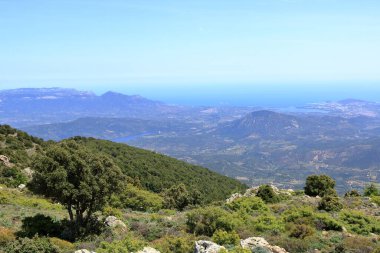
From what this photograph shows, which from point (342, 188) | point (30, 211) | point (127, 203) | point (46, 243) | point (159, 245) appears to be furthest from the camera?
point (342, 188)

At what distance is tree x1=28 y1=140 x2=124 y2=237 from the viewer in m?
17.3

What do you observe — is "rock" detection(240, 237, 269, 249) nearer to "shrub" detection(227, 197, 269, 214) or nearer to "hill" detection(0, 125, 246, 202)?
"shrub" detection(227, 197, 269, 214)

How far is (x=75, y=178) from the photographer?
18016 mm

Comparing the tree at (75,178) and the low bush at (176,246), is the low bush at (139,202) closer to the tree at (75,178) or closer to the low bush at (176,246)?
the tree at (75,178)

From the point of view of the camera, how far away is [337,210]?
85.9 feet

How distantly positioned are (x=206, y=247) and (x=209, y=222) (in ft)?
15.3

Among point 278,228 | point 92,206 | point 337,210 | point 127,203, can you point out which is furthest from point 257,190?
point 92,206

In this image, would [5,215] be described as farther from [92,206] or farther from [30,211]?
[92,206]

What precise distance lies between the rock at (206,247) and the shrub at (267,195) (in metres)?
19.5

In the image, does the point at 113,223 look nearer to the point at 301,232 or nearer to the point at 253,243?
the point at 253,243

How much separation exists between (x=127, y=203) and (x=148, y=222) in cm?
1336

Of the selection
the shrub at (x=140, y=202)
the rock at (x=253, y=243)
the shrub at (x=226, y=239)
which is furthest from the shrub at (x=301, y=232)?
the shrub at (x=140, y=202)

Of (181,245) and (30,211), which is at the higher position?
(181,245)

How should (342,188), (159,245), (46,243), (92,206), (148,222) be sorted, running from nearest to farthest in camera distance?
(46,243)
(159,245)
(92,206)
(148,222)
(342,188)
